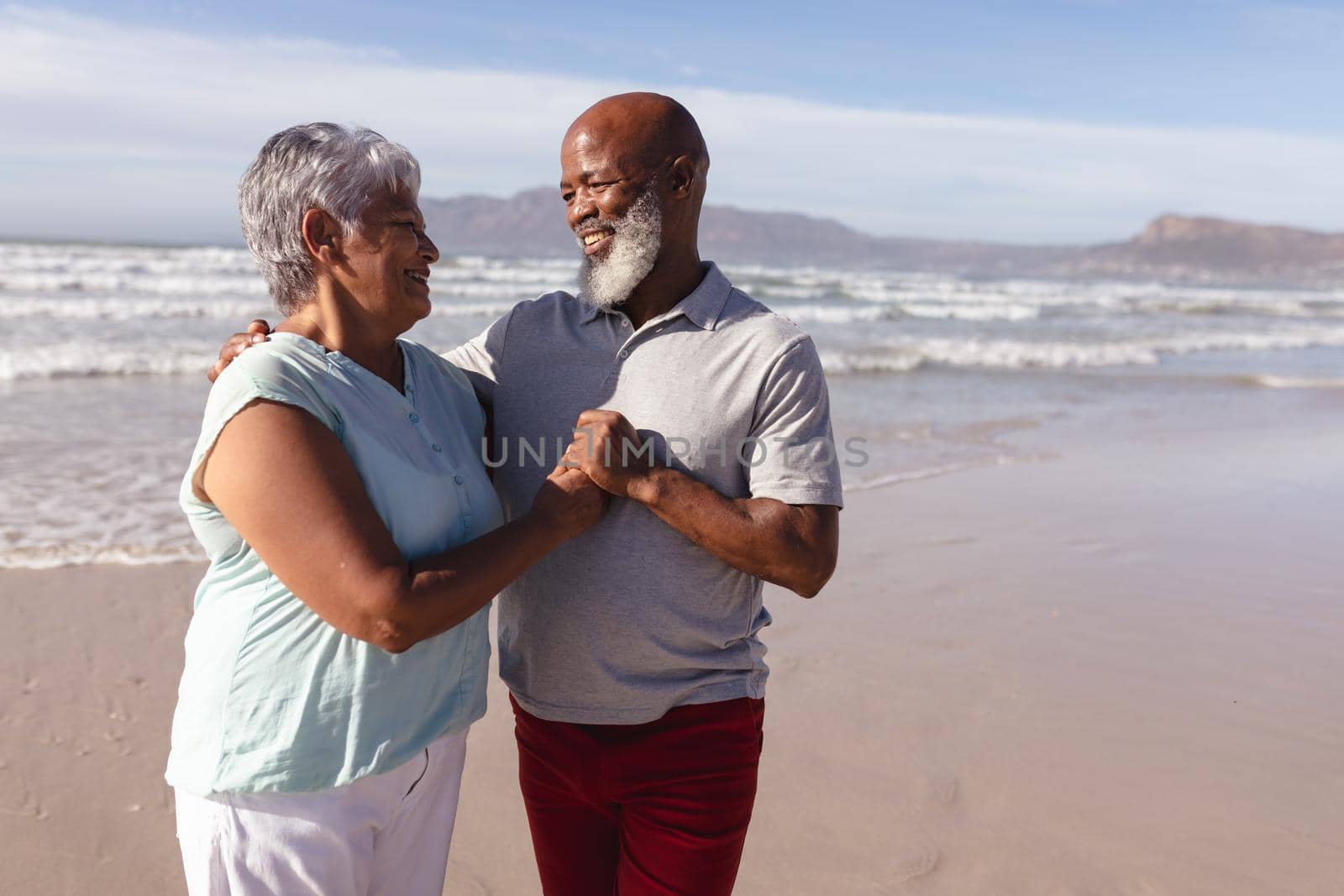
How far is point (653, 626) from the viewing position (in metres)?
2.11

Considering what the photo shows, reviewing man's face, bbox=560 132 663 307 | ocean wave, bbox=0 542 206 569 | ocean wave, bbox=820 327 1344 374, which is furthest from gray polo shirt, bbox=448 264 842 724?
ocean wave, bbox=820 327 1344 374

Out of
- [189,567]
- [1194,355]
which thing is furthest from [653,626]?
[1194,355]

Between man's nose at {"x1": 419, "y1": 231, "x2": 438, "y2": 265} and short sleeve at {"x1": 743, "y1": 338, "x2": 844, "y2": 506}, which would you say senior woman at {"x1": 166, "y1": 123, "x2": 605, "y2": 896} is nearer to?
man's nose at {"x1": 419, "y1": 231, "x2": 438, "y2": 265}

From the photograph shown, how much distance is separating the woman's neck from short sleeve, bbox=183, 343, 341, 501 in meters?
0.15

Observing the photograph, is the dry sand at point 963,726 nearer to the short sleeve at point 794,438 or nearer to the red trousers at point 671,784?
the red trousers at point 671,784

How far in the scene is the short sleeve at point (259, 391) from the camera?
163cm

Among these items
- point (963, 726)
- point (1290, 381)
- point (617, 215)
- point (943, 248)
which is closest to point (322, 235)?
point (617, 215)

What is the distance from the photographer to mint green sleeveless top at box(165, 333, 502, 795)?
1.73 m

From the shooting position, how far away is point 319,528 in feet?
5.29

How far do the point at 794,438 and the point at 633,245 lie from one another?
52cm

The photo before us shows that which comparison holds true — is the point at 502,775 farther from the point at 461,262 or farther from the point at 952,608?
the point at 461,262

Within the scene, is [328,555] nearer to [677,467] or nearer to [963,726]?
[677,467]

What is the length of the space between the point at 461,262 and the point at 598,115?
122 feet

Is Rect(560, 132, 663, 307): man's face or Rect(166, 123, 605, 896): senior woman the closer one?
Rect(166, 123, 605, 896): senior woman
